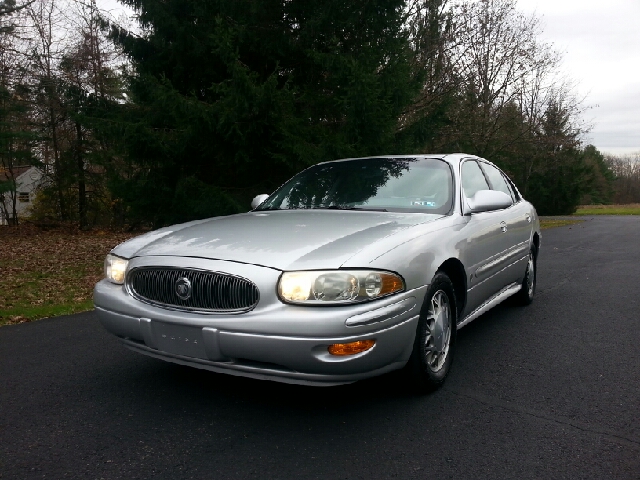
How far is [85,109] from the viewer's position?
1574 cm

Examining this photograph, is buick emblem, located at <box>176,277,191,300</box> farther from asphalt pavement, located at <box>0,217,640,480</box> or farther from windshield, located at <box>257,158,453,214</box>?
windshield, located at <box>257,158,453,214</box>

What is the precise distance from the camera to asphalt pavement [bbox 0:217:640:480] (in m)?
2.55

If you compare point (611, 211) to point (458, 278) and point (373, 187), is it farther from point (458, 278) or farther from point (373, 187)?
point (458, 278)

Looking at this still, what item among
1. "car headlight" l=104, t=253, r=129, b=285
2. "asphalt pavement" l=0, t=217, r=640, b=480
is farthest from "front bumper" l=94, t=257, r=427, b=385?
"car headlight" l=104, t=253, r=129, b=285

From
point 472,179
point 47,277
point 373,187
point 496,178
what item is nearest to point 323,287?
point 373,187

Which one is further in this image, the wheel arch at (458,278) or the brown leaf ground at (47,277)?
the brown leaf ground at (47,277)

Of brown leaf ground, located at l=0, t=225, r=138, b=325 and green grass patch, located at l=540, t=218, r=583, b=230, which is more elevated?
brown leaf ground, located at l=0, t=225, r=138, b=325

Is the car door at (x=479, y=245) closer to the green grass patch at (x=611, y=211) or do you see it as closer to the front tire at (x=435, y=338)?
the front tire at (x=435, y=338)

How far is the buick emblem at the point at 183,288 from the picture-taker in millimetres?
2990

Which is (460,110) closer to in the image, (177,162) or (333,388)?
(177,162)

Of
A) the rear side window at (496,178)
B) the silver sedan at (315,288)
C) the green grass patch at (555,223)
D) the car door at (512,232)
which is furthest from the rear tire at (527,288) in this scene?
the green grass patch at (555,223)

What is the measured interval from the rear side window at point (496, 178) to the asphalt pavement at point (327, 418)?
156cm

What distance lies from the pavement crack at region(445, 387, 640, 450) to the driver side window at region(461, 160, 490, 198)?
62.3 inches

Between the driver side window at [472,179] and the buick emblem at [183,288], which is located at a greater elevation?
the driver side window at [472,179]
